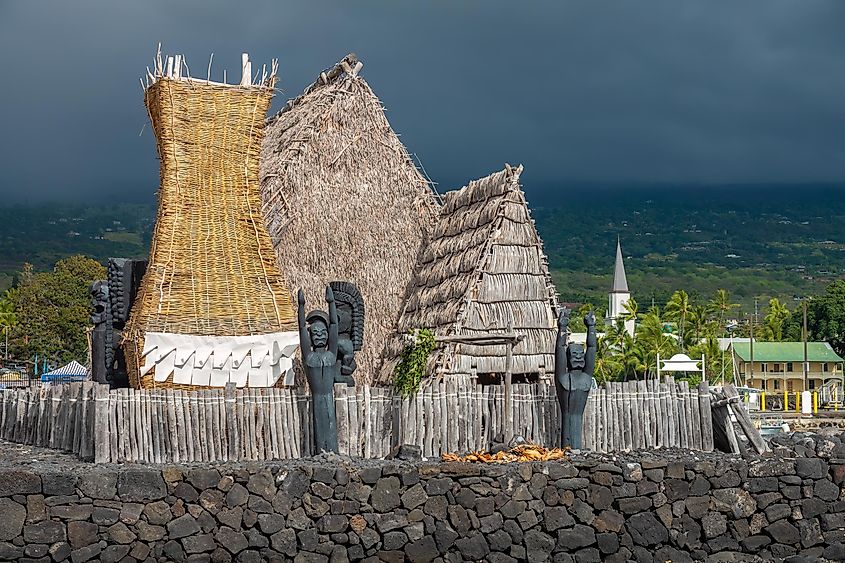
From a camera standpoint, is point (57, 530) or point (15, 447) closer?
point (57, 530)

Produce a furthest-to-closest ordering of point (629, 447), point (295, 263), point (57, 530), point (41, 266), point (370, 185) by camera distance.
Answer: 1. point (41, 266)
2. point (370, 185)
3. point (295, 263)
4. point (629, 447)
5. point (57, 530)

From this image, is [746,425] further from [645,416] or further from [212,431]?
[212,431]

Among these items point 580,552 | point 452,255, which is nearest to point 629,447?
point 580,552

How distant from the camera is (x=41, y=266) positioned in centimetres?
15550

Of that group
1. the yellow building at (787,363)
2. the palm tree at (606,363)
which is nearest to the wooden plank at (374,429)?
the palm tree at (606,363)

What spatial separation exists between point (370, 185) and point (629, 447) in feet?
26.3

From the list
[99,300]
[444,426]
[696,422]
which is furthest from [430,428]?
[99,300]

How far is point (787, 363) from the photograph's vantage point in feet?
248

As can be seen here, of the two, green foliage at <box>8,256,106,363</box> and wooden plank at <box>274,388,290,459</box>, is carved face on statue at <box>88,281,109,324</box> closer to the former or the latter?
wooden plank at <box>274,388,290,459</box>

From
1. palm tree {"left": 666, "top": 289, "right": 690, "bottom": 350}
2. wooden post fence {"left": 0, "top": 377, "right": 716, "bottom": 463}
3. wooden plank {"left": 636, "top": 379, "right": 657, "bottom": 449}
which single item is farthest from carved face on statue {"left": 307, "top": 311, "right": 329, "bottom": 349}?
palm tree {"left": 666, "top": 289, "right": 690, "bottom": 350}

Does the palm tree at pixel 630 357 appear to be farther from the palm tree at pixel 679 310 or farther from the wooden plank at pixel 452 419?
the wooden plank at pixel 452 419

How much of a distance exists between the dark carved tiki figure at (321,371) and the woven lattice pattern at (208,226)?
7.74ft

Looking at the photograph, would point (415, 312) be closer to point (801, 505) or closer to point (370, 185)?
point (370, 185)

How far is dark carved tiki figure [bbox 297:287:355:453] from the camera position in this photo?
52.0 ft
